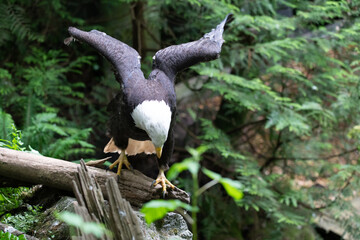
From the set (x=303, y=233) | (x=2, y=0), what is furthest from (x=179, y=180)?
(x=2, y=0)

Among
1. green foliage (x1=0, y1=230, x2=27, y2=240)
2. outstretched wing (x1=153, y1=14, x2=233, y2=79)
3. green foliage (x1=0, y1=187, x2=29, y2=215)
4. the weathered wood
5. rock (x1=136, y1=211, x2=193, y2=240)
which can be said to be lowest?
rock (x1=136, y1=211, x2=193, y2=240)

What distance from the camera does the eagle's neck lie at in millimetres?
2514

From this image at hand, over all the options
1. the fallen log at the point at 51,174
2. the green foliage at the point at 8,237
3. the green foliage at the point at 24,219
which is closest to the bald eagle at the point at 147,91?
the fallen log at the point at 51,174

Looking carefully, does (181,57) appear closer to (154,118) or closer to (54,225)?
(154,118)

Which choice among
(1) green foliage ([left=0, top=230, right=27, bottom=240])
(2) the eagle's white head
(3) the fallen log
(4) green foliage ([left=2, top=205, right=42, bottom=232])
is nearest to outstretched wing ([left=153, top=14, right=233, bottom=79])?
(2) the eagle's white head

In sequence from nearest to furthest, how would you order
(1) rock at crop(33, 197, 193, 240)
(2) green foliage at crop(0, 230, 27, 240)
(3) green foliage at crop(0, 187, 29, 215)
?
(2) green foliage at crop(0, 230, 27, 240) < (1) rock at crop(33, 197, 193, 240) < (3) green foliage at crop(0, 187, 29, 215)

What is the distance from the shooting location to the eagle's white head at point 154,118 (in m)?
2.51

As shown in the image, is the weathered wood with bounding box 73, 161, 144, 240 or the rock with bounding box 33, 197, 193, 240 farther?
the rock with bounding box 33, 197, 193, 240

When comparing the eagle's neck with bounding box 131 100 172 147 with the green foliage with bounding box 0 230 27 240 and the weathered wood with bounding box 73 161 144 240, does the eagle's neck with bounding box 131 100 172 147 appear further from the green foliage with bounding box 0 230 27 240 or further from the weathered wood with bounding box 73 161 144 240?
the green foliage with bounding box 0 230 27 240

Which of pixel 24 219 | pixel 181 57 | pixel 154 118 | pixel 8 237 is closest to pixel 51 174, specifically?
pixel 24 219

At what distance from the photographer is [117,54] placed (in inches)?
123

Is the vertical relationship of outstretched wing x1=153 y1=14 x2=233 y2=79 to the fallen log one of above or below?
above

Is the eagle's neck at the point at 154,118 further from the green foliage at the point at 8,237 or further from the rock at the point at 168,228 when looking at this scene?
the green foliage at the point at 8,237

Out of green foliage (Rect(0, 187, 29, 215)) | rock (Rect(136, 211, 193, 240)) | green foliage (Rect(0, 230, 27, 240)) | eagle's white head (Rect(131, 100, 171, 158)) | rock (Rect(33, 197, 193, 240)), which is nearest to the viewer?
green foliage (Rect(0, 230, 27, 240))
